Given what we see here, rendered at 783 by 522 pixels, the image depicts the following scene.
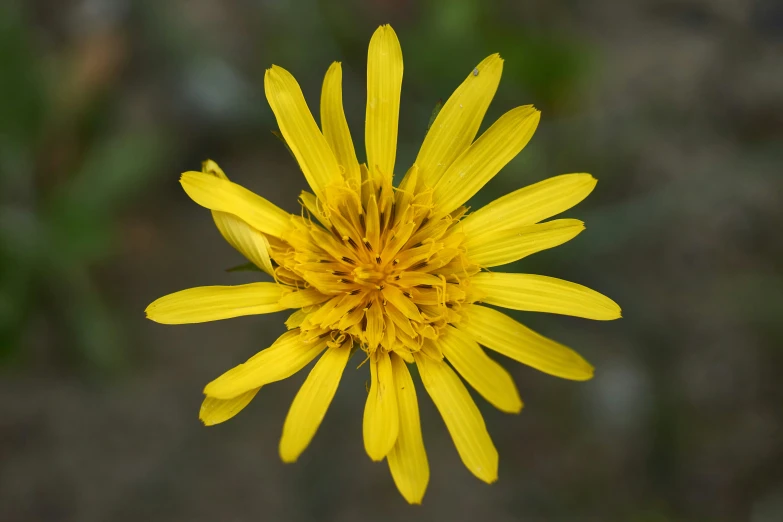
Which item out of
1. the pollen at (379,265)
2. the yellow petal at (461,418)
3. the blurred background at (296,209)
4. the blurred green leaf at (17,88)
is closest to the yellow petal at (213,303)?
the pollen at (379,265)

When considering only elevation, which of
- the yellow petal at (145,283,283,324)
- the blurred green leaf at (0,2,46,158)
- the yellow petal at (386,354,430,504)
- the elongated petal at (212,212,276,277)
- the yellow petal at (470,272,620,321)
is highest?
the blurred green leaf at (0,2,46,158)

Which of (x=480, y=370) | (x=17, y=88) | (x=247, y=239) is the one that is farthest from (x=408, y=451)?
(x=17, y=88)

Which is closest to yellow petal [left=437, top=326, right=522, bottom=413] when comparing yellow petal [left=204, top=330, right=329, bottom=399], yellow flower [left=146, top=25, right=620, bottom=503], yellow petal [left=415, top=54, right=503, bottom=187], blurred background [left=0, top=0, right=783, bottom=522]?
yellow flower [left=146, top=25, right=620, bottom=503]

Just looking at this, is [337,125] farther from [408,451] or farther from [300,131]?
[408,451]

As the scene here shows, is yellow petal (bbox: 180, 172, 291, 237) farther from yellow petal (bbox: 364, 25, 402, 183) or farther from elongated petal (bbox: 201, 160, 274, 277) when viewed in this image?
yellow petal (bbox: 364, 25, 402, 183)

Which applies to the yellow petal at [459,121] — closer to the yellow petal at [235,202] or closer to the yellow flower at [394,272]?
the yellow flower at [394,272]

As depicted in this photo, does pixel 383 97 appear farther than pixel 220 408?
Yes

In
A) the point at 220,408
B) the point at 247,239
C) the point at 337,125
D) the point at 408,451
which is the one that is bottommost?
the point at 408,451
